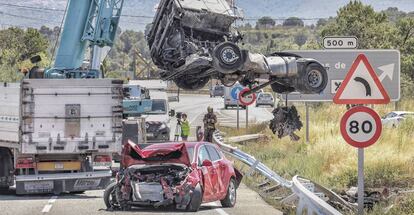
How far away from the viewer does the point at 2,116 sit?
68.0ft

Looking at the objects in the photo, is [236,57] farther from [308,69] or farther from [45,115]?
[45,115]

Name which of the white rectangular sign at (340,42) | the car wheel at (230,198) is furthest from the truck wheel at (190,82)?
the car wheel at (230,198)

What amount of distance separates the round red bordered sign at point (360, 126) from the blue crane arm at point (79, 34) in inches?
510

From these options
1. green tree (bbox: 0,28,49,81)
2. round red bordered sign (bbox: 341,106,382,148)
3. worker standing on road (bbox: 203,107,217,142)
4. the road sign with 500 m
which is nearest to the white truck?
the road sign with 500 m

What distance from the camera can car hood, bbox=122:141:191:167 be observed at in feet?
56.4

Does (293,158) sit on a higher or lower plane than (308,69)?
lower

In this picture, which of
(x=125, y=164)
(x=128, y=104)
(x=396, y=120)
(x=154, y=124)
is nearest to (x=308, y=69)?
(x=125, y=164)

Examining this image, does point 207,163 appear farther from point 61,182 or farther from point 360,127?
point 360,127

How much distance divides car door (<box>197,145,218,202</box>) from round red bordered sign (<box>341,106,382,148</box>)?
4505 millimetres

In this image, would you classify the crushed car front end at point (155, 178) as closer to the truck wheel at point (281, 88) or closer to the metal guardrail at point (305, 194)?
the metal guardrail at point (305, 194)

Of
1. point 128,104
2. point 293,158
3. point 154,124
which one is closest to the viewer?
point 293,158

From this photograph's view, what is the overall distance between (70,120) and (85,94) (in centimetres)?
69

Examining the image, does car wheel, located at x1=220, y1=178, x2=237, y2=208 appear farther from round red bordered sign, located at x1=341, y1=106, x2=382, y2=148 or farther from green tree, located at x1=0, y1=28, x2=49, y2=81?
green tree, located at x1=0, y1=28, x2=49, y2=81

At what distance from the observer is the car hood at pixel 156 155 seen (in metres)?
17.2
